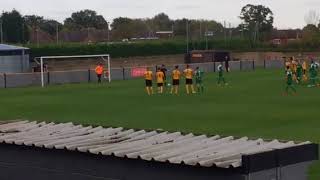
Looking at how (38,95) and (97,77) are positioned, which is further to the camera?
(97,77)

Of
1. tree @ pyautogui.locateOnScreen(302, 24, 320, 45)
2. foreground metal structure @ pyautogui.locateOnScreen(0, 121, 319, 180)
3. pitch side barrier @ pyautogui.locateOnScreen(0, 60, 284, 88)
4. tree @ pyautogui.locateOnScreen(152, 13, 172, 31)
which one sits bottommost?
pitch side barrier @ pyautogui.locateOnScreen(0, 60, 284, 88)

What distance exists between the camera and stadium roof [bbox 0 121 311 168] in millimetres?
11172

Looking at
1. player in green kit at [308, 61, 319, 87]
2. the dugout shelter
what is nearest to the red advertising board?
the dugout shelter

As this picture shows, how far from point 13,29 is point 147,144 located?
7918 centimetres

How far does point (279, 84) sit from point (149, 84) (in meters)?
9.38

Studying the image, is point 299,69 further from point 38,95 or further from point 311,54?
point 311,54

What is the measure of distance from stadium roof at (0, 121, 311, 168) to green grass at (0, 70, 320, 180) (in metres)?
3.27

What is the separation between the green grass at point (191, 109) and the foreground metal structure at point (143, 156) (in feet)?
11.7

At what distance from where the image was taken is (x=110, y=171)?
473 inches

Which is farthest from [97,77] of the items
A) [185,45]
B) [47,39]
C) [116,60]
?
[47,39]

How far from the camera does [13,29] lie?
294 feet

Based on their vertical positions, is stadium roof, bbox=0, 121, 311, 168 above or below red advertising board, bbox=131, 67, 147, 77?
above

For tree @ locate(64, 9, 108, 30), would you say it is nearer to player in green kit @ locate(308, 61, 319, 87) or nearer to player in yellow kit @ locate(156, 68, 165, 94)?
player in green kit @ locate(308, 61, 319, 87)

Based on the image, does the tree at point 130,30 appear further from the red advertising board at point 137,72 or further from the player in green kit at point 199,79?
the player in green kit at point 199,79
